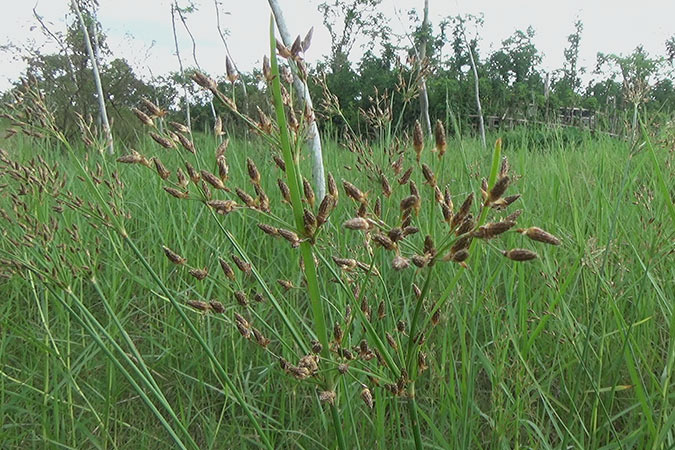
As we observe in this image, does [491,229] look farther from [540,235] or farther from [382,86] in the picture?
[382,86]

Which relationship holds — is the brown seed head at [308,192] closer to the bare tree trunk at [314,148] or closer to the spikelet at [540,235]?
the spikelet at [540,235]

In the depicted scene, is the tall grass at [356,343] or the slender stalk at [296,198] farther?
the tall grass at [356,343]

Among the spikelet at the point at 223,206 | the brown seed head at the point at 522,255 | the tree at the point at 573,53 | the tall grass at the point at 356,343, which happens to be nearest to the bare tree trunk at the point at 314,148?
the tall grass at the point at 356,343

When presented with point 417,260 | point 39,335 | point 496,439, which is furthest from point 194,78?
point 39,335

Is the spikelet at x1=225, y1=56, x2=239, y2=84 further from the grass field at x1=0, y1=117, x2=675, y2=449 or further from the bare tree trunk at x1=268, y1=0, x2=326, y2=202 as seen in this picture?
the bare tree trunk at x1=268, y1=0, x2=326, y2=202

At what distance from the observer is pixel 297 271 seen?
7.28ft

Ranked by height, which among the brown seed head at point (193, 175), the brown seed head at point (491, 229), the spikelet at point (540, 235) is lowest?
the spikelet at point (540, 235)

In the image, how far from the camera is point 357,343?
154 cm

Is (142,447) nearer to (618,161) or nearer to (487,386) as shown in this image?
(487,386)

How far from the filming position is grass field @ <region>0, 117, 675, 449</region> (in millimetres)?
1177

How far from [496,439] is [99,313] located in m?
1.72

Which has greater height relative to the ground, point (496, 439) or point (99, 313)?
point (99, 313)

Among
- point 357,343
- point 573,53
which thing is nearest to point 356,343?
point 357,343

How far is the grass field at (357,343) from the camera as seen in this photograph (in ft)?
3.86
